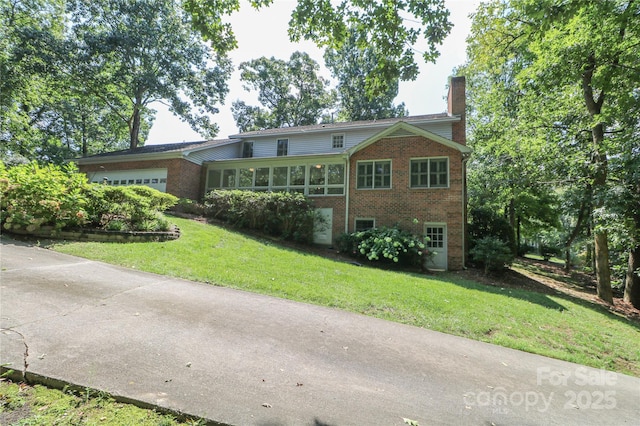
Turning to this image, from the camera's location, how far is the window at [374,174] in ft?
48.0

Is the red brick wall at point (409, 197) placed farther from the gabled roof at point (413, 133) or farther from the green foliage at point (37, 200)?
the green foliage at point (37, 200)

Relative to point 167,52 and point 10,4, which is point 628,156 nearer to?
point 167,52

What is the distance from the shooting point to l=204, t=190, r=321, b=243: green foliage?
13.9 meters

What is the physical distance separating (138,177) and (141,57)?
1211 centimetres

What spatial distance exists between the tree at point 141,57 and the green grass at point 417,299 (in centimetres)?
1935

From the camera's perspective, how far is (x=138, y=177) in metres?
18.2

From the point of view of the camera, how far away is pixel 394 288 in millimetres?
7762

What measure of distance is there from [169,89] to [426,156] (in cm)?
2268

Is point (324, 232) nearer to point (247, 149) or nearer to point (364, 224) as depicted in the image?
point (364, 224)

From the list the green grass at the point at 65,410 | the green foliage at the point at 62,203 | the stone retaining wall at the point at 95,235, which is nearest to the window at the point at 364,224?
the stone retaining wall at the point at 95,235

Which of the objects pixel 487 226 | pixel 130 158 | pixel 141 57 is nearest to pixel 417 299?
pixel 487 226

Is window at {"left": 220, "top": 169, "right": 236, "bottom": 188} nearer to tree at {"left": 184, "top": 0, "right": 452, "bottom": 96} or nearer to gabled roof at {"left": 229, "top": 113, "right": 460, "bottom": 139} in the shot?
gabled roof at {"left": 229, "top": 113, "right": 460, "bottom": 139}

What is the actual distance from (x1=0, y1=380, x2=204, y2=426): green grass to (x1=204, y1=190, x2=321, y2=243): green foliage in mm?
11383

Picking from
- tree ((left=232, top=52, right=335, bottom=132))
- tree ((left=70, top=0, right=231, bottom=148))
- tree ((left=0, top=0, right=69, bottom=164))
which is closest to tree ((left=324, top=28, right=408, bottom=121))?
tree ((left=232, top=52, right=335, bottom=132))
